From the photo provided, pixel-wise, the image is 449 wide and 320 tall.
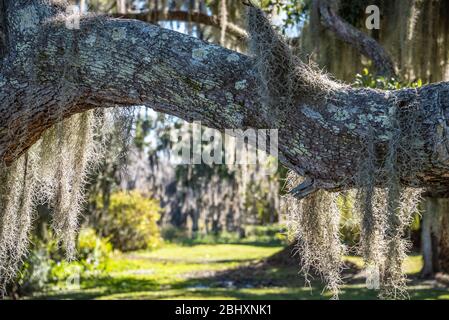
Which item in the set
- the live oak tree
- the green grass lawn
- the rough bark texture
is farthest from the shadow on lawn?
the rough bark texture

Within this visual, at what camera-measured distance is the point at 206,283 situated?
10688 millimetres

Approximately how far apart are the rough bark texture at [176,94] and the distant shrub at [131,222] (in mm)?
13126

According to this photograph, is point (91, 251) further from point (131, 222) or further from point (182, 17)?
point (131, 222)

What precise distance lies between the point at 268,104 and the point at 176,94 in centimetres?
A: 42

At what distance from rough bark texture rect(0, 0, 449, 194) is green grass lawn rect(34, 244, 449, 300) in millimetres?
3680

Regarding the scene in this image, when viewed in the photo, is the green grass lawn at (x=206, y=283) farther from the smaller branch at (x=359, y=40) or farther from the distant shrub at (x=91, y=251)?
the smaller branch at (x=359, y=40)

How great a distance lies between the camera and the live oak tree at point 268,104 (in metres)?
2.25

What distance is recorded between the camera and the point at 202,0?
7648 mm

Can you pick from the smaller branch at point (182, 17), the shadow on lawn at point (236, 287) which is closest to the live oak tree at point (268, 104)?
the smaller branch at point (182, 17)

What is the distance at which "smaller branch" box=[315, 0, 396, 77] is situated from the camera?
5.51 metres

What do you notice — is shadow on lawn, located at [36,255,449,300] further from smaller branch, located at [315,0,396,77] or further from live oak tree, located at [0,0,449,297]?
live oak tree, located at [0,0,449,297]

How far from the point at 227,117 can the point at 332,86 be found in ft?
1.41

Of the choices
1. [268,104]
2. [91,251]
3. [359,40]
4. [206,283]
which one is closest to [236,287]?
[206,283]
